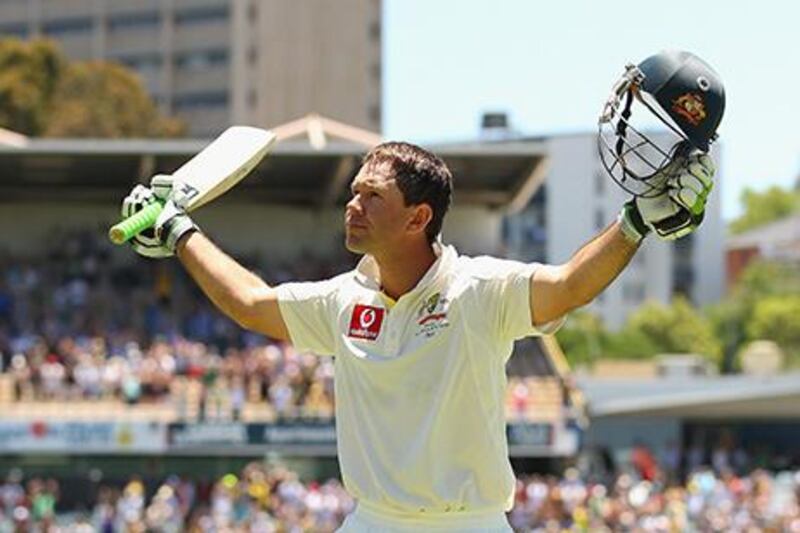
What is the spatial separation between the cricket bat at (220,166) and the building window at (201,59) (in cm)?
7490

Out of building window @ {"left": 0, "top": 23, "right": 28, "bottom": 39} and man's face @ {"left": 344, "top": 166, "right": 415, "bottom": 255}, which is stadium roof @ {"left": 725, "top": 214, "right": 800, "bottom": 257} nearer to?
building window @ {"left": 0, "top": 23, "right": 28, "bottom": 39}

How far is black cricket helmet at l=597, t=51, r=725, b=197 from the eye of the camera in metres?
3.95

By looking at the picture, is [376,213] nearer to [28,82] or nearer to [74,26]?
[28,82]

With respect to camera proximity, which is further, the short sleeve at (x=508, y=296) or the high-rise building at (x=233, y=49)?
the high-rise building at (x=233, y=49)

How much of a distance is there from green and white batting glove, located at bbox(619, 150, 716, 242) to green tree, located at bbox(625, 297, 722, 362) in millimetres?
63851

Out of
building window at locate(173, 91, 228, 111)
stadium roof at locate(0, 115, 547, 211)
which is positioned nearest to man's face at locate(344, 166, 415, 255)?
stadium roof at locate(0, 115, 547, 211)

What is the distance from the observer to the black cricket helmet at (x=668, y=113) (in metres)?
3.95

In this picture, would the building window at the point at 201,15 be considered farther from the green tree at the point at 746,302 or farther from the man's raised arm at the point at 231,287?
the man's raised arm at the point at 231,287

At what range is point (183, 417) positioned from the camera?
2439 cm

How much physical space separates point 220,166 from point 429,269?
32.2 inches

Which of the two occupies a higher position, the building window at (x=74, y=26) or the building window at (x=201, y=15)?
the building window at (x=201, y=15)

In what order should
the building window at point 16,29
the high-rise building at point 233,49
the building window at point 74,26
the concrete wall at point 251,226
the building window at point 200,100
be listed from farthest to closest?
the building window at point 16,29 → the building window at point 74,26 → the building window at point 200,100 → the high-rise building at point 233,49 → the concrete wall at point 251,226

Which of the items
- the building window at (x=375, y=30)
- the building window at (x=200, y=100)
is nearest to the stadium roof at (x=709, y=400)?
the building window at (x=375, y=30)

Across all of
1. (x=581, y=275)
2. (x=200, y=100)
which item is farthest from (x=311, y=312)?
(x=200, y=100)
